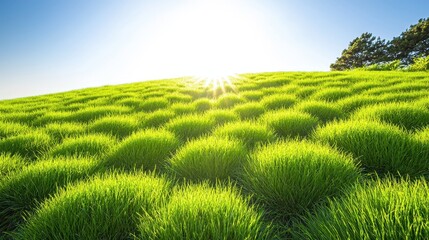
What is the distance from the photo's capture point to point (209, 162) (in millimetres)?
2809

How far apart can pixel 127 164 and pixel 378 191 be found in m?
2.63

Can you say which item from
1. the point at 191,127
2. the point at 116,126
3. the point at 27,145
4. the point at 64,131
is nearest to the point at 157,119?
the point at 116,126

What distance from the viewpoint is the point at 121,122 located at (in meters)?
5.11

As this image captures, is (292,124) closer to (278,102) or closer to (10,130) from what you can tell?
(278,102)

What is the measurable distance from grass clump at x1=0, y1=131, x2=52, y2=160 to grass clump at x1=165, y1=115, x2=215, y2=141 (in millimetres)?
1902

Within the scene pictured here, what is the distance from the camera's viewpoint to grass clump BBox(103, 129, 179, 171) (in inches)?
128

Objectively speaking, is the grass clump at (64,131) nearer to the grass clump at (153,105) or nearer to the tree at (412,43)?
the grass clump at (153,105)

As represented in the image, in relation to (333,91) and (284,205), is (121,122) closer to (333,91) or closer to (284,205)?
(284,205)

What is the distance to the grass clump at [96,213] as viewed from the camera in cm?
175

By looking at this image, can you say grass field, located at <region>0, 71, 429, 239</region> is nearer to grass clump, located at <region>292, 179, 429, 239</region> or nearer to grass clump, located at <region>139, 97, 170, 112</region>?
grass clump, located at <region>292, 179, 429, 239</region>

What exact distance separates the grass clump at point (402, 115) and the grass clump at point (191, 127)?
2407mm

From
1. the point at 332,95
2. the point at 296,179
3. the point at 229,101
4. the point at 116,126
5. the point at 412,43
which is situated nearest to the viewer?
the point at 296,179

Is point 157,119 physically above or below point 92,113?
below

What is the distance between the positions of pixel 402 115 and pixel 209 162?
10.6ft
